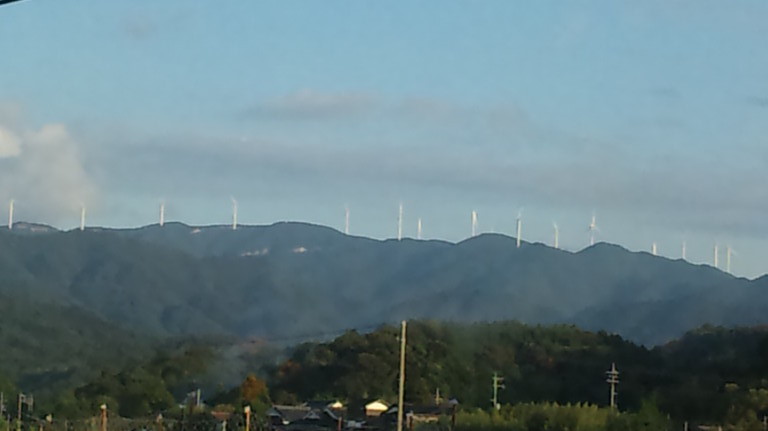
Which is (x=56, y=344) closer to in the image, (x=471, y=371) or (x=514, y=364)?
(x=471, y=371)

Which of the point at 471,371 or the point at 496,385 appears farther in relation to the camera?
the point at 471,371

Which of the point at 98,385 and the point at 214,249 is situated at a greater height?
the point at 214,249

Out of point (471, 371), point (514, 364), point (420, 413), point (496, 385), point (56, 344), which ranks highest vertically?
point (514, 364)

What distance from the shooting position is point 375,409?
66312 mm

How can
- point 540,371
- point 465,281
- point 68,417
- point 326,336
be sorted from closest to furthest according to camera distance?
point 540,371
point 68,417
point 326,336
point 465,281

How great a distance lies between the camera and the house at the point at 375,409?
66000 mm

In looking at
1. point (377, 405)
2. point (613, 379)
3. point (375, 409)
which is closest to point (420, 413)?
point (375, 409)

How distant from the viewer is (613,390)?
58500 millimetres

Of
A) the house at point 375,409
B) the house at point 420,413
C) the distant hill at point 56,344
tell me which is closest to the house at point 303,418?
the house at point 375,409

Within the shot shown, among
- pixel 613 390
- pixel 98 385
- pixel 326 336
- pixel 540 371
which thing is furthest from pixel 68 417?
pixel 613 390

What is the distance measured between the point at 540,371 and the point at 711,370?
12.7m

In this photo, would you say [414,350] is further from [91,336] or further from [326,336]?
[91,336]

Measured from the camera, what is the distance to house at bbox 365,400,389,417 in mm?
66000

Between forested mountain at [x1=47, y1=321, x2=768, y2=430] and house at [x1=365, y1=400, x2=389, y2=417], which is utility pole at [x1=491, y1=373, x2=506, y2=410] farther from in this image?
house at [x1=365, y1=400, x2=389, y2=417]
